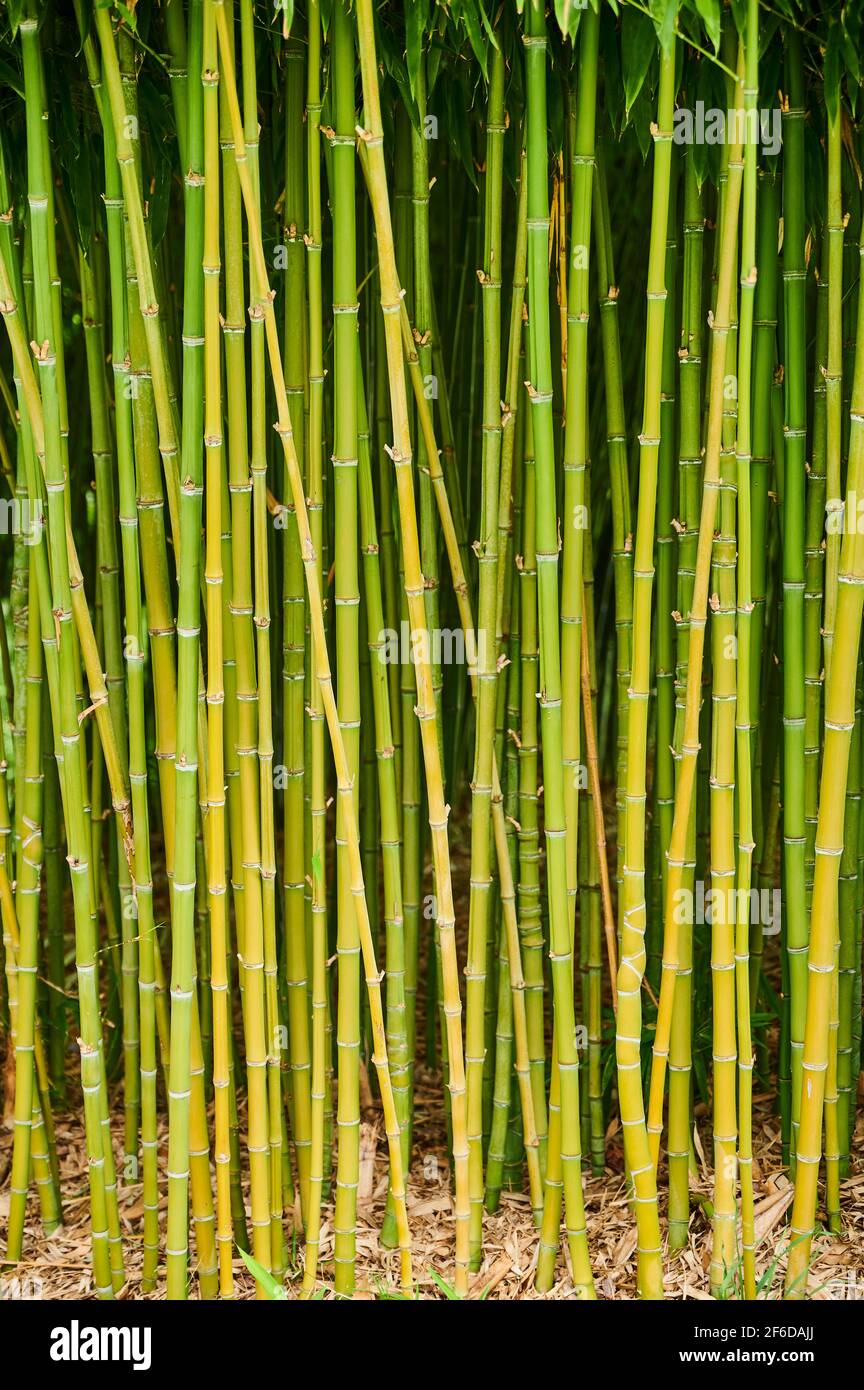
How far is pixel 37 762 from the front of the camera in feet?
5.32

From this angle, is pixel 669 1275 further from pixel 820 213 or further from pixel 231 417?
pixel 820 213

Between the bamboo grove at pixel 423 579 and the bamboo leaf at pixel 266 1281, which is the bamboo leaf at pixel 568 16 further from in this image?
the bamboo leaf at pixel 266 1281

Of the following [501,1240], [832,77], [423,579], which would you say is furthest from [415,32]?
[501,1240]

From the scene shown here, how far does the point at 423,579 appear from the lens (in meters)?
1.57

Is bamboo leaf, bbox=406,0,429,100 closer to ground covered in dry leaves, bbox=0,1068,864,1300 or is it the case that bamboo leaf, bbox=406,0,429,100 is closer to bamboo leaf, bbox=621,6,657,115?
bamboo leaf, bbox=621,6,657,115

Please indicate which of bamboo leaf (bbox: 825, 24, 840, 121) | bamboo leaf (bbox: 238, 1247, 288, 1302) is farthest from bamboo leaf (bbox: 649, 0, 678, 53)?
bamboo leaf (bbox: 238, 1247, 288, 1302)

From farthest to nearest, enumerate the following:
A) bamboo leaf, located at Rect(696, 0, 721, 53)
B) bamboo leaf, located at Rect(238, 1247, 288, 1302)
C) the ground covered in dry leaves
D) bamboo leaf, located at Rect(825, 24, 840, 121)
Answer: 1. the ground covered in dry leaves
2. bamboo leaf, located at Rect(238, 1247, 288, 1302)
3. bamboo leaf, located at Rect(825, 24, 840, 121)
4. bamboo leaf, located at Rect(696, 0, 721, 53)

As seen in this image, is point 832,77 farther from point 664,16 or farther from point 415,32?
point 415,32

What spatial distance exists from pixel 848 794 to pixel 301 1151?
881 millimetres

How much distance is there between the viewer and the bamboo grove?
4.29 ft

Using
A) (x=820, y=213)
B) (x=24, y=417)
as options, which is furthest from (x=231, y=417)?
(x=820, y=213)

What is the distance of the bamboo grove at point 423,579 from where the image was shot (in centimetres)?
131

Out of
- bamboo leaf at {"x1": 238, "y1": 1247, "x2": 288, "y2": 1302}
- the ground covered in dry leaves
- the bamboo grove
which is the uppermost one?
the bamboo grove

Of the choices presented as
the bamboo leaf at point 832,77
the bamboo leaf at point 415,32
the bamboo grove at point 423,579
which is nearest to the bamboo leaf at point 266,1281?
the bamboo grove at point 423,579
